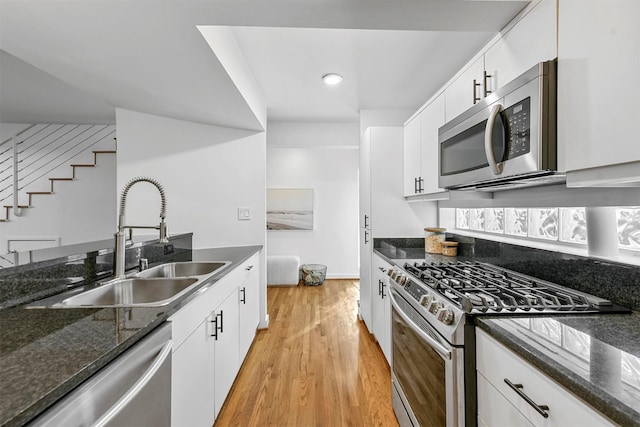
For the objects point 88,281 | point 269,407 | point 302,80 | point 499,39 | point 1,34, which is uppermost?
point 302,80

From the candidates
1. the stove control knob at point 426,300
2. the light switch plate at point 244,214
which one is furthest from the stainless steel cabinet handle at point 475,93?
the light switch plate at point 244,214

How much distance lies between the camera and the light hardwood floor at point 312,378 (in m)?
1.88

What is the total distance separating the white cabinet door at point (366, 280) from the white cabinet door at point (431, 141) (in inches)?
Result: 36.3

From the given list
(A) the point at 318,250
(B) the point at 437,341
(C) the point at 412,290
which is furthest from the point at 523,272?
(A) the point at 318,250

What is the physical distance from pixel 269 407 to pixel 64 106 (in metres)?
4.06

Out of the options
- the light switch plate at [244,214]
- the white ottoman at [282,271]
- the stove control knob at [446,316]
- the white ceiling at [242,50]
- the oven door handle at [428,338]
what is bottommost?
the white ottoman at [282,271]

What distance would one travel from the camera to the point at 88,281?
1521mm

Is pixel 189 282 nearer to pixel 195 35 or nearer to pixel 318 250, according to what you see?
pixel 195 35

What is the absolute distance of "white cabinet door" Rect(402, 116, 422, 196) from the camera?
8.29ft

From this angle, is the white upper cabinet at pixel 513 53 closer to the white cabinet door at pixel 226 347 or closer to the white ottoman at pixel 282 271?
the white cabinet door at pixel 226 347

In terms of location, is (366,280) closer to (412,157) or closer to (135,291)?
(412,157)

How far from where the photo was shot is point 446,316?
3.85ft

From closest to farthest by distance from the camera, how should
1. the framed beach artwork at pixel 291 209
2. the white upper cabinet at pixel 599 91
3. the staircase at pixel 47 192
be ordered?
the white upper cabinet at pixel 599 91 → the staircase at pixel 47 192 → the framed beach artwork at pixel 291 209

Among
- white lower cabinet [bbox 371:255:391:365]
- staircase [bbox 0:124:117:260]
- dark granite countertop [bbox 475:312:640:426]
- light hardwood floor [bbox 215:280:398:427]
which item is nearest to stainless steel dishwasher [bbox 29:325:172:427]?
light hardwood floor [bbox 215:280:398:427]
